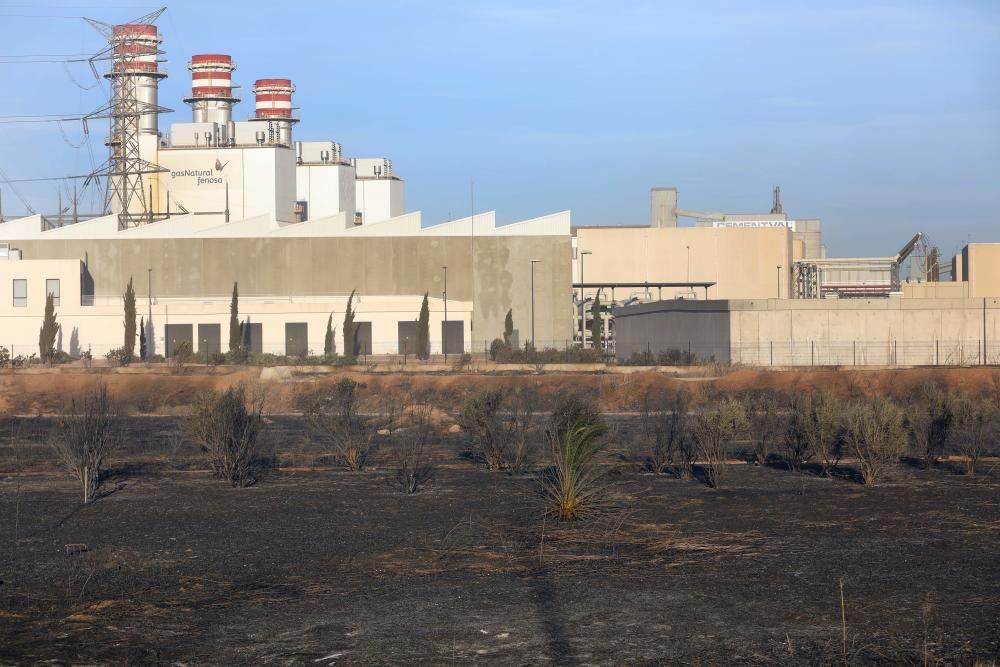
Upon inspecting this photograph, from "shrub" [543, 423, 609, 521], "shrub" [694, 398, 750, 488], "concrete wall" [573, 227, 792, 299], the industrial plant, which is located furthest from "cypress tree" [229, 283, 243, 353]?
"shrub" [543, 423, 609, 521]

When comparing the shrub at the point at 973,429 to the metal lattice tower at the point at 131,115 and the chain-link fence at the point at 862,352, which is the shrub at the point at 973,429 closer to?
the chain-link fence at the point at 862,352

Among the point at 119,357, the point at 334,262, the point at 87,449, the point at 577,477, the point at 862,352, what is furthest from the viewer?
the point at 334,262

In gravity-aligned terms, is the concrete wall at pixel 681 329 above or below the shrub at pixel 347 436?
above

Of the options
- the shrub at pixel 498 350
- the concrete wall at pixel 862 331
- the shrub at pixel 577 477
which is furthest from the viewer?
the shrub at pixel 498 350

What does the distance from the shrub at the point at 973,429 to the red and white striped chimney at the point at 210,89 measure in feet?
243

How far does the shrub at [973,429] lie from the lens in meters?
21.7

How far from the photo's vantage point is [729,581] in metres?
12.0

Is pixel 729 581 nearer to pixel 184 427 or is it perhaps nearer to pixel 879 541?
pixel 879 541

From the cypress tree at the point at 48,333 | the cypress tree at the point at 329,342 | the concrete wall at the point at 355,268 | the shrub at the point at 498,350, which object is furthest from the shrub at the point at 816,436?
the concrete wall at the point at 355,268

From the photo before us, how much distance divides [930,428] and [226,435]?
13.2 m

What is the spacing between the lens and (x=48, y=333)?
63.2 meters

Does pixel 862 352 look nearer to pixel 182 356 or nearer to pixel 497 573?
pixel 182 356

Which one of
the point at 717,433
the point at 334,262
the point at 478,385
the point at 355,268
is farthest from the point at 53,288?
the point at 717,433

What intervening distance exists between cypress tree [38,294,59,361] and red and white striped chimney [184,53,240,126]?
30193mm
